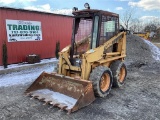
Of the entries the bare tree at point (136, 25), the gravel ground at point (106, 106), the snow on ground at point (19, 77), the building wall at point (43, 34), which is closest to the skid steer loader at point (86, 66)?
the gravel ground at point (106, 106)

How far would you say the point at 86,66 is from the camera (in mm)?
5832

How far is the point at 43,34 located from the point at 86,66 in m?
6.71

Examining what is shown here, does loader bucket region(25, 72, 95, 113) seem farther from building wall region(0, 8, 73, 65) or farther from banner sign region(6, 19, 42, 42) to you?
banner sign region(6, 19, 42, 42)

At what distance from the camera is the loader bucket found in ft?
16.9

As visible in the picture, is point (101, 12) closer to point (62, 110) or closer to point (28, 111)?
point (62, 110)

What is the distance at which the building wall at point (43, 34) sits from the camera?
996cm

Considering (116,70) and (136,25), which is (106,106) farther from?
(136,25)

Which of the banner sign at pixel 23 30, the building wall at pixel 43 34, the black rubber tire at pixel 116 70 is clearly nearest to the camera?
the black rubber tire at pixel 116 70

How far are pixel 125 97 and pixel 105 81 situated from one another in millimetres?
771

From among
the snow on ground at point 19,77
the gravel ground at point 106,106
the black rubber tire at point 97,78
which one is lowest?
the gravel ground at point 106,106

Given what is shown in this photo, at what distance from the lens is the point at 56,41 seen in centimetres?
1278

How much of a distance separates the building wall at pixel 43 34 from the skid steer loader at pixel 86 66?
4.58 m

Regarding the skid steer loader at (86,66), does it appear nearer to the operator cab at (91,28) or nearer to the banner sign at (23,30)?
the operator cab at (91,28)

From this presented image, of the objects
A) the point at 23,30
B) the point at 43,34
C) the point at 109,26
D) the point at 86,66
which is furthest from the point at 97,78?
the point at 43,34
